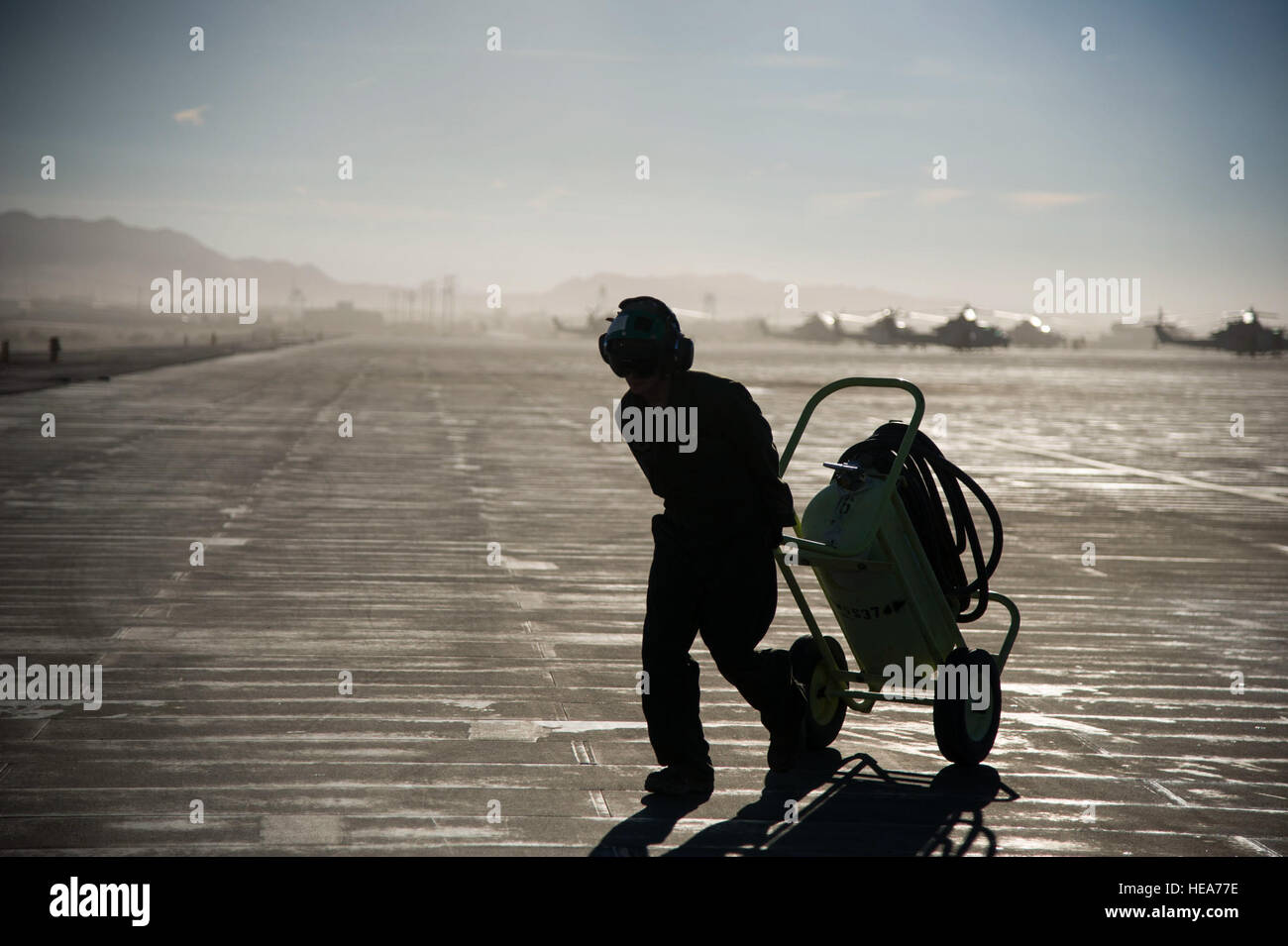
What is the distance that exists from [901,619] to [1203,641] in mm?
3676

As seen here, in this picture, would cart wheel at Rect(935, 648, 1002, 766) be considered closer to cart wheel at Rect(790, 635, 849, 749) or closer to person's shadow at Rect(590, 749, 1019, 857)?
person's shadow at Rect(590, 749, 1019, 857)

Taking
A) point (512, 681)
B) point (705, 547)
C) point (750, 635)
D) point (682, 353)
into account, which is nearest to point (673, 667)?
point (750, 635)

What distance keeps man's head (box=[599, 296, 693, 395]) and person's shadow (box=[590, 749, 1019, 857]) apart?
164 centimetres

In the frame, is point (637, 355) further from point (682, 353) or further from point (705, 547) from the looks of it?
point (705, 547)

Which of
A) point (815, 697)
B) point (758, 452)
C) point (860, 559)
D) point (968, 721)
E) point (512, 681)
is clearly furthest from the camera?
point (512, 681)

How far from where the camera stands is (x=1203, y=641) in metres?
8.72

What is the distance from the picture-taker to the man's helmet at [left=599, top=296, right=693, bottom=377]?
5.27m

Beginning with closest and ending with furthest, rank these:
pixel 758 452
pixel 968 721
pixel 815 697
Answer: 1. pixel 758 452
2. pixel 968 721
3. pixel 815 697

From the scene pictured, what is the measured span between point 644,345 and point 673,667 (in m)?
1.26

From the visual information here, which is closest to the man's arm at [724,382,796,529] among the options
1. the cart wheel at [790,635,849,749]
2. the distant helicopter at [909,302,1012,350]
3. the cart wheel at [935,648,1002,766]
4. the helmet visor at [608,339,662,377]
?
the helmet visor at [608,339,662,377]

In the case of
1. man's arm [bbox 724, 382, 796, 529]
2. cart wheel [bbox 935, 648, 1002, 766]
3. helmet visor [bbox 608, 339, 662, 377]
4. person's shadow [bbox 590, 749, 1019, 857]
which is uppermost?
helmet visor [bbox 608, 339, 662, 377]

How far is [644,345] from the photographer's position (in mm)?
5266
